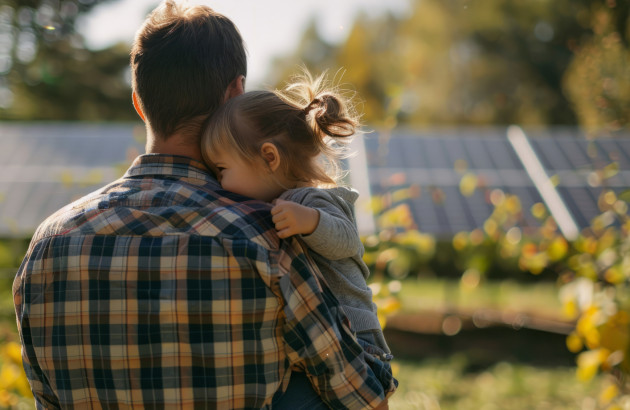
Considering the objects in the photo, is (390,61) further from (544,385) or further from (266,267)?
(266,267)

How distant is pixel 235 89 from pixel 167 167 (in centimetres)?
27

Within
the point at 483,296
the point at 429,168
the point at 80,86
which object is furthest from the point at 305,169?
the point at 80,86

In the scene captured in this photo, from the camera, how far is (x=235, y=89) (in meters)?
1.71

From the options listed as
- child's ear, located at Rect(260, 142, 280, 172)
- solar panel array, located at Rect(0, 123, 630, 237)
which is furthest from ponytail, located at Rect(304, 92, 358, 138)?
solar panel array, located at Rect(0, 123, 630, 237)

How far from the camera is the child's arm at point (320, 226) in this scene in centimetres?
145

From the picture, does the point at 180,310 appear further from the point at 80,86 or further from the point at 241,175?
the point at 80,86

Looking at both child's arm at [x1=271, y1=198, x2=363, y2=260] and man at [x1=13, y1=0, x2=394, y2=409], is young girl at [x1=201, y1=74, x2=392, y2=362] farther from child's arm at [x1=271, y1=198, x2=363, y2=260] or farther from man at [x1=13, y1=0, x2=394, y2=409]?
man at [x1=13, y1=0, x2=394, y2=409]

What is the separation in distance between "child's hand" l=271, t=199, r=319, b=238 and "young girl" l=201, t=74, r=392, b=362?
2 centimetres

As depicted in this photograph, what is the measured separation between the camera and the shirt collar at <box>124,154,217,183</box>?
62.5 inches

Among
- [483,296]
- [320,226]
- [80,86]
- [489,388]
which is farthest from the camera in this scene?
[80,86]

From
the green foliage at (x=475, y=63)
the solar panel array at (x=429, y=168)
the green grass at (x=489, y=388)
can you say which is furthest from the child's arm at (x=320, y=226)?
the green foliage at (x=475, y=63)

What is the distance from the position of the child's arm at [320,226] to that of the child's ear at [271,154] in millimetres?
135

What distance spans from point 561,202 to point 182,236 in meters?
5.60

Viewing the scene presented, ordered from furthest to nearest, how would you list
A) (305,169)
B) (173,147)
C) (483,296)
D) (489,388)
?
(483,296)
(489,388)
(305,169)
(173,147)
